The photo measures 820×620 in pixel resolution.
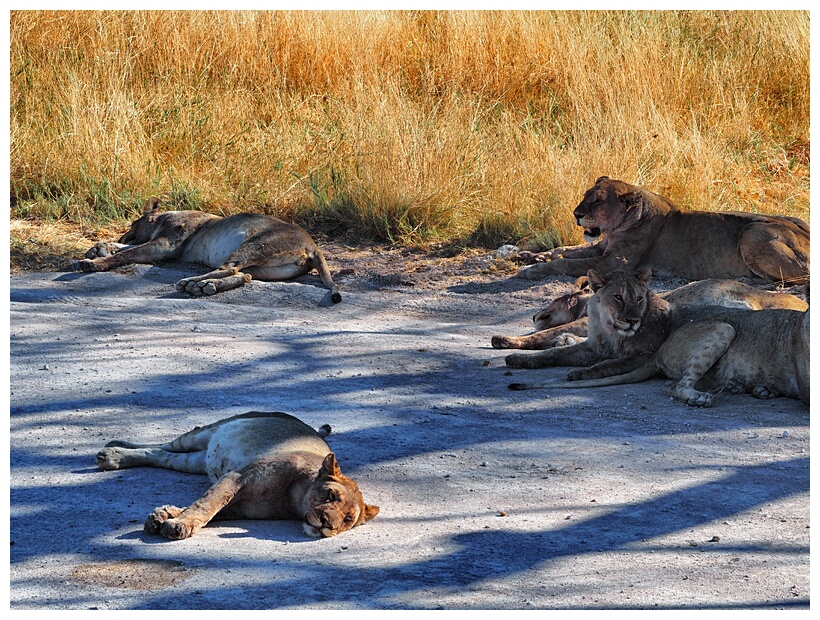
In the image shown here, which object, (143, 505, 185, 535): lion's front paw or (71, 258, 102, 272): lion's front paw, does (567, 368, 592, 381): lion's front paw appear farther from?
(71, 258, 102, 272): lion's front paw

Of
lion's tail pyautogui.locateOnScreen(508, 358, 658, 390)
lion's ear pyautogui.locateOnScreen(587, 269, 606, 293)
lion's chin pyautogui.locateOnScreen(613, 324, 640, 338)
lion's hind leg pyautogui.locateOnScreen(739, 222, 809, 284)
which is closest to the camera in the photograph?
lion's tail pyautogui.locateOnScreen(508, 358, 658, 390)

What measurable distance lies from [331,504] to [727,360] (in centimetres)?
323

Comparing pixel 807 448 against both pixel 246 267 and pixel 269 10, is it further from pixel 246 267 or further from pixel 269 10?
pixel 269 10

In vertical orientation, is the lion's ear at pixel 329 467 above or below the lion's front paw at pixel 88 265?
above

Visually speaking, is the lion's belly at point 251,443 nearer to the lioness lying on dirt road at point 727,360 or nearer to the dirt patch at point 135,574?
the dirt patch at point 135,574

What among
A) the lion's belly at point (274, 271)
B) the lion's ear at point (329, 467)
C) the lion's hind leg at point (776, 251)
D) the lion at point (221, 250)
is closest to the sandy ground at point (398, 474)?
the lion's ear at point (329, 467)

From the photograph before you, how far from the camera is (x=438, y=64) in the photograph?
1439 centimetres

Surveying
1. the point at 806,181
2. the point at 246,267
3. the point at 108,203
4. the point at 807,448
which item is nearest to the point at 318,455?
the point at 807,448

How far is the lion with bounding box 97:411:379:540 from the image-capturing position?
14.4 feet

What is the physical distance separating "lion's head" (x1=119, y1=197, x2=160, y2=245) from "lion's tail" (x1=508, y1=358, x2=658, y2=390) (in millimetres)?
4709

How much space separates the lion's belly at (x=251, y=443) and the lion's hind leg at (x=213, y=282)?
419 centimetres

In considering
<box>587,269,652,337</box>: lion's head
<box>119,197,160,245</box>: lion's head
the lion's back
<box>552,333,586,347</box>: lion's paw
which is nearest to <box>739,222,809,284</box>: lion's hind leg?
<box>552,333,586,347</box>: lion's paw

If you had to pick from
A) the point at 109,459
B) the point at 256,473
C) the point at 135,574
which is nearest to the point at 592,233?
the point at 109,459

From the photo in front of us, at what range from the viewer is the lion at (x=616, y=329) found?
7.01m
